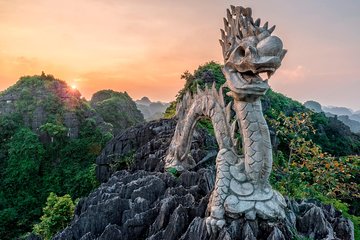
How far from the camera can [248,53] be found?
4.04 meters

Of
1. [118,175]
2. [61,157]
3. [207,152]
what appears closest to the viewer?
[118,175]

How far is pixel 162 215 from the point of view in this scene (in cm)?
458

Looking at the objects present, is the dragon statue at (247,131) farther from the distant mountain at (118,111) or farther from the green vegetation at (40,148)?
the distant mountain at (118,111)

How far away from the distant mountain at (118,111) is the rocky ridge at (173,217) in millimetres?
23792

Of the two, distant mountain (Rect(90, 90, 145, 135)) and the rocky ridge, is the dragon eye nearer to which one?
the rocky ridge

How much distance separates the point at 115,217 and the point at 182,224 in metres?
1.27

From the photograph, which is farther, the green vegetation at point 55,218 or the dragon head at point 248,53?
the green vegetation at point 55,218

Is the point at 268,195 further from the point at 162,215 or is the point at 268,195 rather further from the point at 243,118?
the point at 162,215

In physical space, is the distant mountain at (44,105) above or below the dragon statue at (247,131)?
above

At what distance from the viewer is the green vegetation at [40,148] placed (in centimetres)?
1950

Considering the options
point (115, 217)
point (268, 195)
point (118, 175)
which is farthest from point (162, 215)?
point (118, 175)

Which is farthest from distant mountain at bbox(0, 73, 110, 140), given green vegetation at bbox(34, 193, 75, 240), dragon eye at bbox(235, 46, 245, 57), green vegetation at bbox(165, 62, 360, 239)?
dragon eye at bbox(235, 46, 245, 57)

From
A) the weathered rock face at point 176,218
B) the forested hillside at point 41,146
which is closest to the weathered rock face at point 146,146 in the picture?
the weathered rock face at point 176,218

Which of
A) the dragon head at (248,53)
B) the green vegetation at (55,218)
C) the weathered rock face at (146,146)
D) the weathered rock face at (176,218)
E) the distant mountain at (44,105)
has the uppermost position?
the distant mountain at (44,105)
